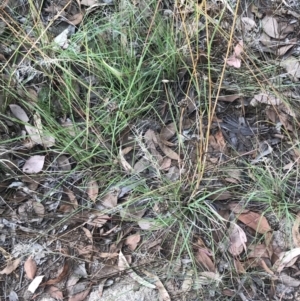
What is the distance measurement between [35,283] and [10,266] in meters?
0.12

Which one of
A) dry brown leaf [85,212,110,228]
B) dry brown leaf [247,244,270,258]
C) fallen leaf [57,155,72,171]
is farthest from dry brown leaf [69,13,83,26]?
dry brown leaf [247,244,270,258]

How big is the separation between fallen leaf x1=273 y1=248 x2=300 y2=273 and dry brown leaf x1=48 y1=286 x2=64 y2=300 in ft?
2.54

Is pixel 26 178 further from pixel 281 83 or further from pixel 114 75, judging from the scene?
pixel 281 83

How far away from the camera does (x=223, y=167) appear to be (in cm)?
203

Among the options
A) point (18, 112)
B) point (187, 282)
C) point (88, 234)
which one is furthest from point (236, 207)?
point (18, 112)

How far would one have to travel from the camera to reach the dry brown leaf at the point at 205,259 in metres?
1.93

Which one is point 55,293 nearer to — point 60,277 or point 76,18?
point 60,277

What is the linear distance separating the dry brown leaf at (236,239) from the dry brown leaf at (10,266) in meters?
0.78

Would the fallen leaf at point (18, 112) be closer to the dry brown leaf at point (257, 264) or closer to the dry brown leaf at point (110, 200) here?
the dry brown leaf at point (110, 200)

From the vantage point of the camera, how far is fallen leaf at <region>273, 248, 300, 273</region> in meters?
1.92

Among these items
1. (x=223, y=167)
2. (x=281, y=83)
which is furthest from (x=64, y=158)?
(x=281, y=83)

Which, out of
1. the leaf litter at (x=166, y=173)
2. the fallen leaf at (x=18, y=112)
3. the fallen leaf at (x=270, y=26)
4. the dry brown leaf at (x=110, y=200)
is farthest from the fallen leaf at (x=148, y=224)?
the fallen leaf at (x=270, y=26)

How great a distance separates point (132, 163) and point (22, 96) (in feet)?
1.74

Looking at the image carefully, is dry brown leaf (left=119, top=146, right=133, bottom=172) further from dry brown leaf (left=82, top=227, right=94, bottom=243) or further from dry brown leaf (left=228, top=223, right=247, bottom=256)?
dry brown leaf (left=228, top=223, right=247, bottom=256)
